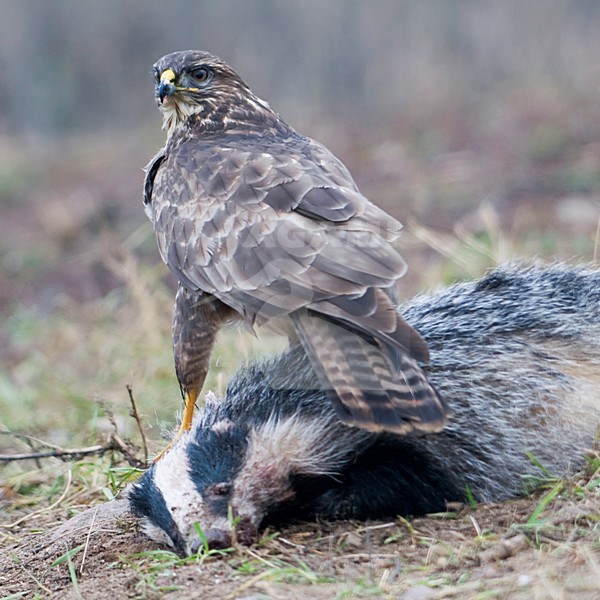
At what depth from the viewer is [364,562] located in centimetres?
328

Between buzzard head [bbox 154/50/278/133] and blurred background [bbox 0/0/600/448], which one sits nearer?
buzzard head [bbox 154/50/278/133]

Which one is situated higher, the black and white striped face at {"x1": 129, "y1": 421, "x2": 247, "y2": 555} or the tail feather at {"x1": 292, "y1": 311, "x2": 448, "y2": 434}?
the tail feather at {"x1": 292, "y1": 311, "x2": 448, "y2": 434}

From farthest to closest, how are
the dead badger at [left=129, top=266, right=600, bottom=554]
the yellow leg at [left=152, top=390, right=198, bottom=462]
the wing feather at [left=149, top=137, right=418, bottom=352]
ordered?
1. the yellow leg at [left=152, top=390, right=198, bottom=462]
2. the wing feather at [left=149, top=137, right=418, bottom=352]
3. the dead badger at [left=129, top=266, right=600, bottom=554]

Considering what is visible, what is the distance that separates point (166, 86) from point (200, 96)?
179mm

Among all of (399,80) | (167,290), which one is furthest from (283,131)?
(399,80)

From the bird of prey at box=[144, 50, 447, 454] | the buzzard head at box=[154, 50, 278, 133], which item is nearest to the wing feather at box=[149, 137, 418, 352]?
the bird of prey at box=[144, 50, 447, 454]

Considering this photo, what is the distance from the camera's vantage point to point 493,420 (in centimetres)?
369

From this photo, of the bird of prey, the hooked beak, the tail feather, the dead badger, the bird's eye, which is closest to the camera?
the tail feather

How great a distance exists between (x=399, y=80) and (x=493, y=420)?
12.1 meters

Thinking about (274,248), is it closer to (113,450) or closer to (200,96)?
(113,450)

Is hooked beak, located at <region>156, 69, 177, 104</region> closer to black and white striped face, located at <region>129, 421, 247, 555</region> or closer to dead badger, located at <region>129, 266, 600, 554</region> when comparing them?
dead badger, located at <region>129, 266, 600, 554</region>

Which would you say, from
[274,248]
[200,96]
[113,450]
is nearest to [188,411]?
[113,450]

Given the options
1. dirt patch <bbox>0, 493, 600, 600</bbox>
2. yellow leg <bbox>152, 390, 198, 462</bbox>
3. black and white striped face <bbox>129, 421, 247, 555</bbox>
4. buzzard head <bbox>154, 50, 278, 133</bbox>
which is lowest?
dirt patch <bbox>0, 493, 600, 600</bbox>

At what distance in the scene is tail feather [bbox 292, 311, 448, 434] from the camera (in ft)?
10.5
